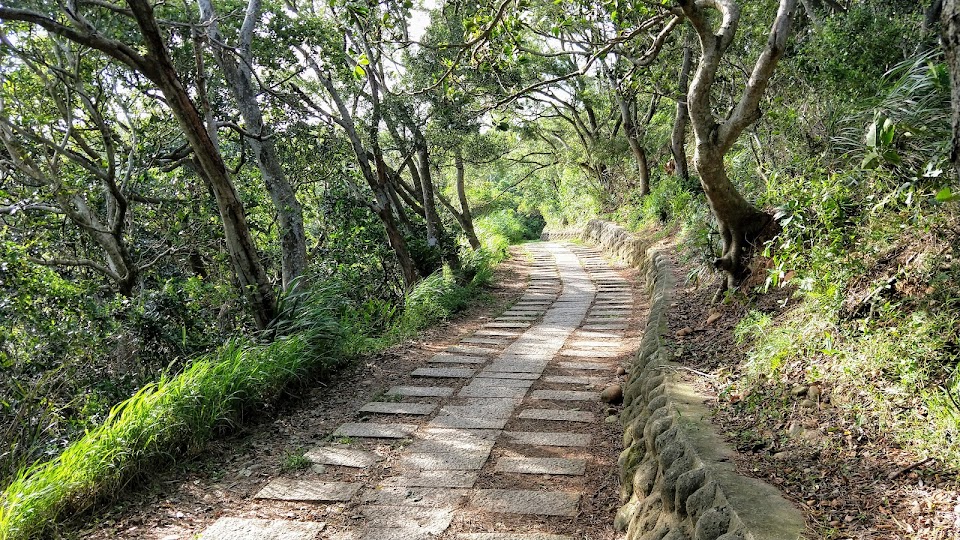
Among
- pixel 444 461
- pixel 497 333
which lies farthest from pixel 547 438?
pixel 497 333

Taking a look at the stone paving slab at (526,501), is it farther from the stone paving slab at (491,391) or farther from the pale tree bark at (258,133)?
the pale tree bark at (258,133)

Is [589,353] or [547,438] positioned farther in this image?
[589,353]

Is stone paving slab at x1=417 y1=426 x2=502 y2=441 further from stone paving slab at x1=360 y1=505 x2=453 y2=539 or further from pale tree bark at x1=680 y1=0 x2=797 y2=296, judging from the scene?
pale tree bark at x1=680 y1=0 x2=797 y2=296

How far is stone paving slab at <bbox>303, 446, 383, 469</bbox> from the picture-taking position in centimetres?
388

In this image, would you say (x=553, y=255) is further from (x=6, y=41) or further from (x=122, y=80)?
(x=6, y=41)

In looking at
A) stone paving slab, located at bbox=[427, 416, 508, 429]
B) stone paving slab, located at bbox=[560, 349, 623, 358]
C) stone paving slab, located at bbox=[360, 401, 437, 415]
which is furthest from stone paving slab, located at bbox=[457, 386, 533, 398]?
stone paving slab, located at bbox=[560, 349, 623, 358]

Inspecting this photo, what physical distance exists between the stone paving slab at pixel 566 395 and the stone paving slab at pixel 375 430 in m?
1.21

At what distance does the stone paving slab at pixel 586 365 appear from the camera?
574cm

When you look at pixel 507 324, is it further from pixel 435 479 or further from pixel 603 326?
pixel 435 479

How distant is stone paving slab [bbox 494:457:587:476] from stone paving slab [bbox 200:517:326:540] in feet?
3.98

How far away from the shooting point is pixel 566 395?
5.05 meters

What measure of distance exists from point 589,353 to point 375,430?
2791 mm

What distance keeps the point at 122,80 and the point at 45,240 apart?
235 centimetres

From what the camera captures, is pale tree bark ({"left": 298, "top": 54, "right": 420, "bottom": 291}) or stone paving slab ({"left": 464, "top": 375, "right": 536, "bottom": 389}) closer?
stone paving slab ({"left": 464, "top": 375, "right": 536, "bottom": 389})
